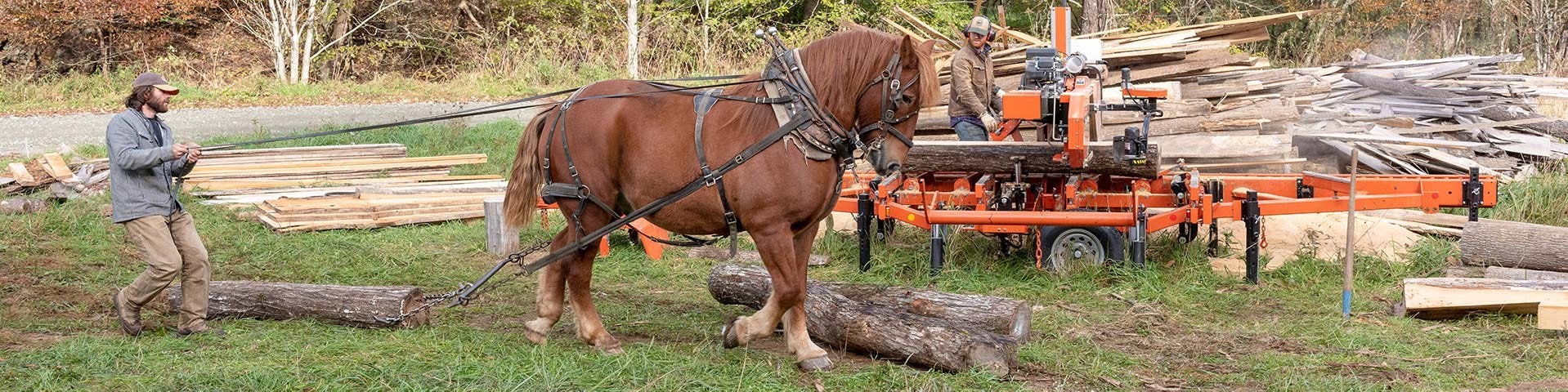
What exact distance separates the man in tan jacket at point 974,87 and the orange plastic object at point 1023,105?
1462 millimetres

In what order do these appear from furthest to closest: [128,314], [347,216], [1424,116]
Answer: [1424,116]
[347,216]
[128,314]

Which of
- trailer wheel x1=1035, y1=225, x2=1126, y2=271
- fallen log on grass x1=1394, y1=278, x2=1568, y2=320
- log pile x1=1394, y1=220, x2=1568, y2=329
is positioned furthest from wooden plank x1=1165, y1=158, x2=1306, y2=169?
fallen log on grass x1=1394, y1=278, x2=1568, y2=320

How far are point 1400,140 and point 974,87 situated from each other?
5.19 metres

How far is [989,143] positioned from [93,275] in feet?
20.1

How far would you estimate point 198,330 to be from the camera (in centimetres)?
655

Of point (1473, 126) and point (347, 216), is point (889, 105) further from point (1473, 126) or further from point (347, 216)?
point (1473, 126)

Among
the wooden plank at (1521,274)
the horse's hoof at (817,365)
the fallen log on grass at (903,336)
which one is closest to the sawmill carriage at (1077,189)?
the wooden plank at (1521,274)

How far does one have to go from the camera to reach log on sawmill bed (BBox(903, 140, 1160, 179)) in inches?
319

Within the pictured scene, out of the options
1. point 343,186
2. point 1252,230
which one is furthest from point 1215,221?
point 343,186

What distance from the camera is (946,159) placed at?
8.60 metres

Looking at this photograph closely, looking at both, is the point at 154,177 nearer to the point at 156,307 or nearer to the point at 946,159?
the point at 156,307

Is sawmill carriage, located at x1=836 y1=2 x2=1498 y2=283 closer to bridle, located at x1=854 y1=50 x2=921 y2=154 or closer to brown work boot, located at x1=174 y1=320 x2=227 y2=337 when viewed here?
bridle, located at x1=854 y1=50 x2=921 y2=154

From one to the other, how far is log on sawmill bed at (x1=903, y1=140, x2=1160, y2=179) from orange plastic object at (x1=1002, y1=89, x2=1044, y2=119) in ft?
1.42

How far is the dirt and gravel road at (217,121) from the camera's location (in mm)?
15766
